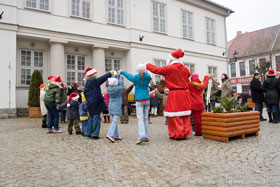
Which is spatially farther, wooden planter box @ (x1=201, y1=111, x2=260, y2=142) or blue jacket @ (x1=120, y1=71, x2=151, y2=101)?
blue jacket @ (x1=120, y1=71, x2=151, y2=101)

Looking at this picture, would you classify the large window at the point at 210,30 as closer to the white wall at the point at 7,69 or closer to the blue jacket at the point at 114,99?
the white wall at the point at 7,69

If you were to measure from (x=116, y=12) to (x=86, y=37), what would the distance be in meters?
3.18

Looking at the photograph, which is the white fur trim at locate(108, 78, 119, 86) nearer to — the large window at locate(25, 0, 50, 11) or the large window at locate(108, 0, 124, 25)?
the large window at locate(25, 0, 50, 11)

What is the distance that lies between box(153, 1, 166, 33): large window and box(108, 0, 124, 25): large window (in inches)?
113

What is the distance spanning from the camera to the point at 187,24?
18.8 metres

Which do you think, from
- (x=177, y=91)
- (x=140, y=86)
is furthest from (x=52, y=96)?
(x=177, y=91)

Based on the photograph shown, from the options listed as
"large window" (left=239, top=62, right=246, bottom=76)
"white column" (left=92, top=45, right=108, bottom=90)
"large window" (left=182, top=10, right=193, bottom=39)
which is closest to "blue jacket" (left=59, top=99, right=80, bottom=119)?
"white column" (left=92, top=45, right=108, bottom=90)

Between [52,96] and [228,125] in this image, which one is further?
[52,96]

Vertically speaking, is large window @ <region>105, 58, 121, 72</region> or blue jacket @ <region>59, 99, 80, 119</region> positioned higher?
large window @ <region>105, 58, 121, 72</region>

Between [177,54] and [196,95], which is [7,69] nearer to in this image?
[177,54]

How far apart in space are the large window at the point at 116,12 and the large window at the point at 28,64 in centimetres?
540

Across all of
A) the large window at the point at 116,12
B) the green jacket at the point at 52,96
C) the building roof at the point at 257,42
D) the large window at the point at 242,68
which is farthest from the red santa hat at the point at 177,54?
the large window at the point at 242,68

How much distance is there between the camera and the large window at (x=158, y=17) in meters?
16.8

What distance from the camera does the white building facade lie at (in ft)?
37.0
